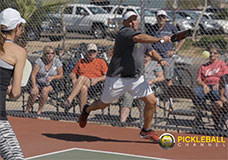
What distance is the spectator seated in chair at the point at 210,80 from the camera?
9546 mm

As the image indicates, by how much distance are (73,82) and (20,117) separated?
1342mm

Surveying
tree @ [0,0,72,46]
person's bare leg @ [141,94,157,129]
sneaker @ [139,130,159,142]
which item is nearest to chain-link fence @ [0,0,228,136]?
tree @ [0,0,72,46]

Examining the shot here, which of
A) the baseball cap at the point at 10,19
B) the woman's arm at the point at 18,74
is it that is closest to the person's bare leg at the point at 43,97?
the baseball cap at the point at 10,19

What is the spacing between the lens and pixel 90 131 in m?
9.67

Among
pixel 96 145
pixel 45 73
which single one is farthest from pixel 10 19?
pixel 45 73

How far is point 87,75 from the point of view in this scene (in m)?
10.8

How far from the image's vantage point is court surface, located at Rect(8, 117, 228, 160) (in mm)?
7699

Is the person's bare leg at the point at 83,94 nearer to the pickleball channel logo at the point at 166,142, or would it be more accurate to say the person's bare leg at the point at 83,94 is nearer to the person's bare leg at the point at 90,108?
the person's bare leg at the point at 90,108

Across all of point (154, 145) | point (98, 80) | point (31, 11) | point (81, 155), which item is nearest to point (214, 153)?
point (154, 145)

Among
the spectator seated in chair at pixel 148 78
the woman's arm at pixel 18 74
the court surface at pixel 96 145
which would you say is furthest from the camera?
the spectator seated in chair at pixel 148 78

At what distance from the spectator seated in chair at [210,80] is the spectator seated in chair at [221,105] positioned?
16cm

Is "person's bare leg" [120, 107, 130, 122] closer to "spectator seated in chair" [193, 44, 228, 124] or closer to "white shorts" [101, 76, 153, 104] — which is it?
"spectator seated in chair" [193, 44, 228, 124]

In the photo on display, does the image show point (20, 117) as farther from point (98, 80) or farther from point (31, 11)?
point (31, 11)

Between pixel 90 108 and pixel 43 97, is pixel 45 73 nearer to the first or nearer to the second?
pixel 43 97
